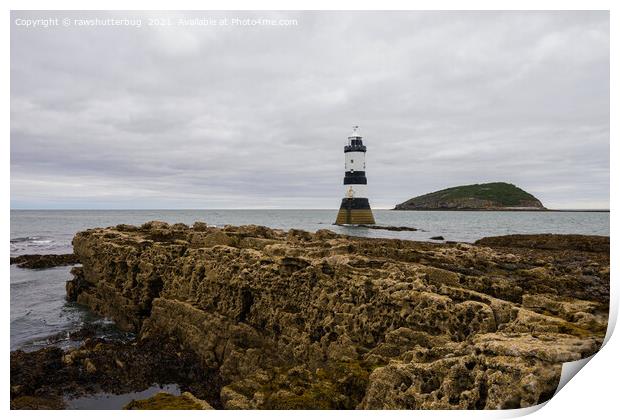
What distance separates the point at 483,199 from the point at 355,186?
41366mm

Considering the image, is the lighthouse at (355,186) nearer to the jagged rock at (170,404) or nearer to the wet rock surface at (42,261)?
the wet rock surface at (42,261)

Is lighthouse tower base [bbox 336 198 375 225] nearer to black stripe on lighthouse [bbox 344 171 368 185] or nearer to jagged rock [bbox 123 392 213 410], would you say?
black stripe on lighthouse [bbox 344 171 368 185]

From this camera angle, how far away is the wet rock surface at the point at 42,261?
2441 cm

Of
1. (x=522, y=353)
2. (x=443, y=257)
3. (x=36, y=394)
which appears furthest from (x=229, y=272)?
(x=522, y=353)

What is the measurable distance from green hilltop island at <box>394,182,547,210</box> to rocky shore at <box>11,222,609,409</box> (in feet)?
142

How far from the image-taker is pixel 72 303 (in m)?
15.6

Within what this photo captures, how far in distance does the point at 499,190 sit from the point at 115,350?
6503cm

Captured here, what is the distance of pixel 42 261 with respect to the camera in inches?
977

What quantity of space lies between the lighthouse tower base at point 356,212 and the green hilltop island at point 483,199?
21449 mm

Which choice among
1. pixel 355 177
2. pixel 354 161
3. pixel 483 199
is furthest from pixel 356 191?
pixel 483 199

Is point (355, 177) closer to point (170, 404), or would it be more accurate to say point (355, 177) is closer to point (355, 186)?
point (355, 186)

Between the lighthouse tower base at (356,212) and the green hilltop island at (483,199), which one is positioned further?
the green hilltop island at (483,199)

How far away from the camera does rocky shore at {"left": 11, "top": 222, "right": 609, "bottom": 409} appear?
16.1 feet

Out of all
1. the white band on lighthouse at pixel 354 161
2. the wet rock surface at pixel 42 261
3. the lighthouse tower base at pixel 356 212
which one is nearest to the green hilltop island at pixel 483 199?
the lighthouse tower base at pixel 356 212
